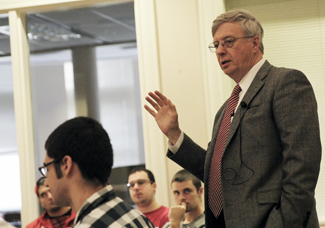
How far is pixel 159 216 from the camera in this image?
3.18 m

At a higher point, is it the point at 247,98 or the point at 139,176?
the point at 247,98

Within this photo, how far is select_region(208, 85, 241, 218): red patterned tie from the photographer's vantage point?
1.69 meters

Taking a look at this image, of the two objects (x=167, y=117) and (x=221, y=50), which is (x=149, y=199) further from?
(x=221, y=50)

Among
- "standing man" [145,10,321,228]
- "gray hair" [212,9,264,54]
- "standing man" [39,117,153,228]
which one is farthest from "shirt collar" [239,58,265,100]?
"standing man" [39,117,153,228]

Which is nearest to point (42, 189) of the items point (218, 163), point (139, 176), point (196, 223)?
point (139, 176)

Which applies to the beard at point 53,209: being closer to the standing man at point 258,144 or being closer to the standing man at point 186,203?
the standing man at point 186,203

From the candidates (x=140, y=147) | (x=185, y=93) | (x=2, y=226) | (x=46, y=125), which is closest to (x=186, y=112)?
(x=185, y=93)

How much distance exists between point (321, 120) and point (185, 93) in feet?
3.27

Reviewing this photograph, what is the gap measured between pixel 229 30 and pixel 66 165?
0.83m

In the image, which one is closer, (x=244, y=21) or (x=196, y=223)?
(x=244, y=21)

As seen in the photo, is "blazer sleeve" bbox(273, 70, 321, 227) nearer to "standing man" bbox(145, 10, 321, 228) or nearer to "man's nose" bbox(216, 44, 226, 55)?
"standing man" bbox(145, 10, 321, 228)

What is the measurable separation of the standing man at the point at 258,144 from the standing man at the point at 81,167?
378mm

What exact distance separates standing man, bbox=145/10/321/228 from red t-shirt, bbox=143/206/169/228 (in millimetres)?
1460

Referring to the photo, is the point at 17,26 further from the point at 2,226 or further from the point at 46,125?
the point at 2,226
